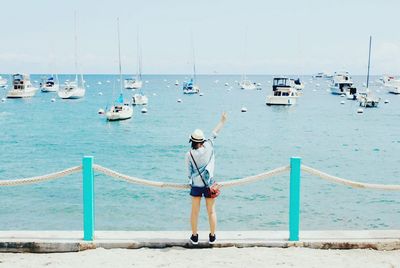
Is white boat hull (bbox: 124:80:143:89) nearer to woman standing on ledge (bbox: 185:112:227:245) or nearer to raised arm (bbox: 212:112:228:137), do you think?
raised arm (bbox: 212:112:228:137)

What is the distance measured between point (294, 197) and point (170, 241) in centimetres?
199

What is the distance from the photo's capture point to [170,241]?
7.39 meters

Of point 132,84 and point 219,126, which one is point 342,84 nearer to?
point 132,84

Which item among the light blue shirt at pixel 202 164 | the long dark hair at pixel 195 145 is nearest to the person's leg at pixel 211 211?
the light blue shirt at pixel 202 164

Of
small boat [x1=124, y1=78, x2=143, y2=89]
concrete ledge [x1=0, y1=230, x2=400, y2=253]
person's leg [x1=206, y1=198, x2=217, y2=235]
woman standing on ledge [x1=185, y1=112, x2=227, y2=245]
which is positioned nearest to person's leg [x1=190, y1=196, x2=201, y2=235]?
woman standing on ledge [x1=185, y1=112, x2=227, y2=245]

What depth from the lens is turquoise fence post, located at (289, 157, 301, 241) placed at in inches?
287

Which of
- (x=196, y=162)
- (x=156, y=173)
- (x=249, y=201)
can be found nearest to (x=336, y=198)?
(x=249, y=201)

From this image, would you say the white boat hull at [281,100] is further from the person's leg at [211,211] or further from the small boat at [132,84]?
the person's leg at [211,211]

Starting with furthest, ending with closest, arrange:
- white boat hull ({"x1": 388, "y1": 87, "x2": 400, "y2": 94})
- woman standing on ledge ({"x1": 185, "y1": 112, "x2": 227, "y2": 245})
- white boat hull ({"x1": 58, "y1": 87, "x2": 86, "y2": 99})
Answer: white boat hull ({"x1": 388, "y1": 87, "x2": 400, "y2": 94})
white boat hull ({"x1": 58, "y1": 87, "x2": 86, "y2": 99})
woman standing on ledge ({"x1": 185, "y1": 112, "x2": 227, "y2": 245})

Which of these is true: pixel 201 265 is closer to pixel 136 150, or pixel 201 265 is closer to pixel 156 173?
pixel 156 173

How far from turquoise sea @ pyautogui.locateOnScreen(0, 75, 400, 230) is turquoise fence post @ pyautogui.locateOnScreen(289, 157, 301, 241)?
408 inches

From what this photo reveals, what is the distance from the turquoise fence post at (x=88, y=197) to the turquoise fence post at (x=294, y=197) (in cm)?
300

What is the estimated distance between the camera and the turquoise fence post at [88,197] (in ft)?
24.0

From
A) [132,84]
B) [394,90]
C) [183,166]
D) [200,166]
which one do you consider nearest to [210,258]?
[200,166]
